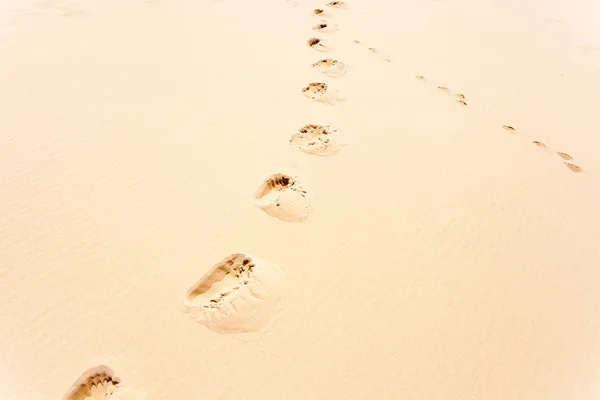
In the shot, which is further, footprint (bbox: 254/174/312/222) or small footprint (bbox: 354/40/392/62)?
small footprint (bbox: 354/40/392/62)

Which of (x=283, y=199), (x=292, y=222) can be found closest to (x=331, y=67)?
(x=283, y=199)

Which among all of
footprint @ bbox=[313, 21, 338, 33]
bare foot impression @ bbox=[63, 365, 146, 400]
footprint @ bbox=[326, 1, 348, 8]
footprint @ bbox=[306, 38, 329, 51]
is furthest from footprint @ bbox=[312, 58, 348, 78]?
bare foot impression @ bbox=[63, 365, 146, 400]

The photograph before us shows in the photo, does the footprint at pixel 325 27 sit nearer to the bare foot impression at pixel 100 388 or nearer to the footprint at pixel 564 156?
the footprint at pixel 564 156

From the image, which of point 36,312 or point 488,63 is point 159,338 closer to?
point 36,312

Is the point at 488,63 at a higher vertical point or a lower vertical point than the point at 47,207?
higher

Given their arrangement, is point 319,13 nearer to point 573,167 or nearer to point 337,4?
point 337,4

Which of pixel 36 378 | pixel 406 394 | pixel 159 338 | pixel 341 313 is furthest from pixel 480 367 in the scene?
pixel 36 378

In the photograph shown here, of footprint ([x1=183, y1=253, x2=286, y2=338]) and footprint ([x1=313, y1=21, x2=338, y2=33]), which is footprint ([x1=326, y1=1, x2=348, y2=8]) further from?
footprint ([x1=183, y1=253, x2=286, y2=338])

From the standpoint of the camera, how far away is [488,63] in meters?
3.76

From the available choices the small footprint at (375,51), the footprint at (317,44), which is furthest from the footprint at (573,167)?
the footprint at (317,44)

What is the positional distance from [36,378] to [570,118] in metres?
4.27

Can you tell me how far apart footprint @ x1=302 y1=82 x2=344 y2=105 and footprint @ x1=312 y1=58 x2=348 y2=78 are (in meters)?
0.24

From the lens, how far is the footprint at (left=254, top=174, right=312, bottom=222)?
Result: 6.65ft

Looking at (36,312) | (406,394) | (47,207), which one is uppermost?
(47,207)
